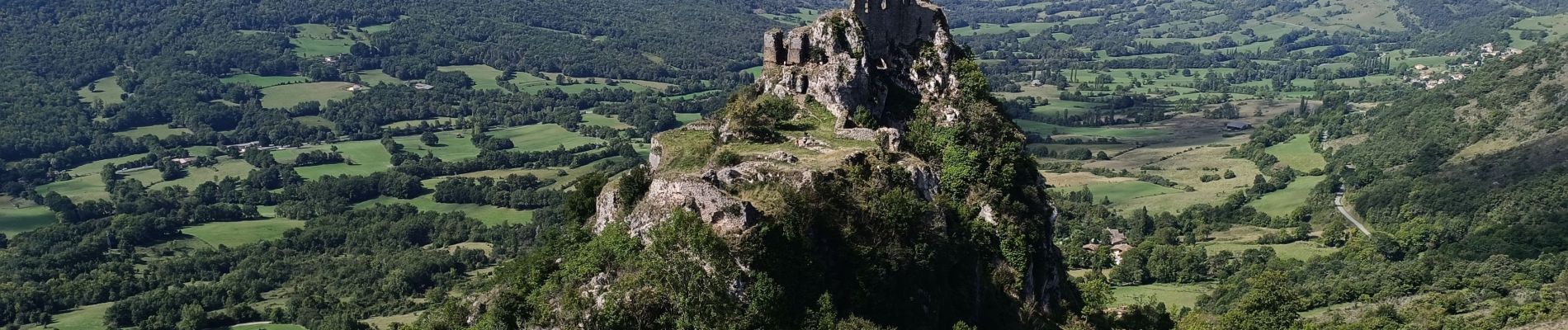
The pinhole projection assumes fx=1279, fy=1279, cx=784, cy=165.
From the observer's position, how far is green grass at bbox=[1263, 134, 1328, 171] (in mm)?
146125

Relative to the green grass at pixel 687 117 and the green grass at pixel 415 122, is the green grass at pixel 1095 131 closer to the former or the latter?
the green grass at pixel 687 117

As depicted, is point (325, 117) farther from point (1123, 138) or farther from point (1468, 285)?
point (1468, 285)

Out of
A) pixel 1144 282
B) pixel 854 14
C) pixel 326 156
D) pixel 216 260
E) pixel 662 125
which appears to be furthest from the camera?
pixel 662 125

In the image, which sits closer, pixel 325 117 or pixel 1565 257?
pixel 1565 257

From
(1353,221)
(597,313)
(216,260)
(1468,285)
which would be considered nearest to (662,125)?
(216,260)

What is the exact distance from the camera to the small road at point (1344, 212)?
362ft

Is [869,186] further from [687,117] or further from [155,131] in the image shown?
[155,131]

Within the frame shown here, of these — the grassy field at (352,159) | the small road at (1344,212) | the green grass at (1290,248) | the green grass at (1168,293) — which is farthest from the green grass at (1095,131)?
the green grass at (1168,293)

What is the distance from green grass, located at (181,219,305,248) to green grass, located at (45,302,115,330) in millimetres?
20732

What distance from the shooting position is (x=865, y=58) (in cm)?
5794

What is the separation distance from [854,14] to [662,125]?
121725 millimetres

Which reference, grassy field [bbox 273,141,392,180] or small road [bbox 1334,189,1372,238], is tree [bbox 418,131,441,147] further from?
small road [bbox 1334,189,1372,238]

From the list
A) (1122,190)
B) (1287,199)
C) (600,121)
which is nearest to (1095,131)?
(1122,190)

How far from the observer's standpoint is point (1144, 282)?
9400cm
